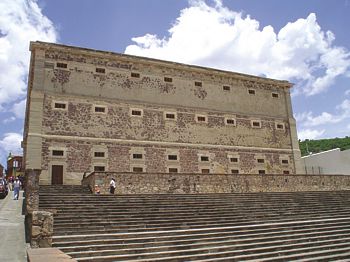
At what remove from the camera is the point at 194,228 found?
35.1ft

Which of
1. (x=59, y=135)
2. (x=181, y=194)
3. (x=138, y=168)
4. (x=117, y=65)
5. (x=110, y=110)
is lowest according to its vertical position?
(x=181, y=194)

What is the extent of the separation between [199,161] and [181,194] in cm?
786

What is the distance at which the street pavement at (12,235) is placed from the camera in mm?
8433

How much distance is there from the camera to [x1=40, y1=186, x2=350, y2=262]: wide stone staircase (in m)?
8.30

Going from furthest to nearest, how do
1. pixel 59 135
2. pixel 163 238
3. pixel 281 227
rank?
1. pixel 59 135
2. pixel 281 227
3. pixel 163 238

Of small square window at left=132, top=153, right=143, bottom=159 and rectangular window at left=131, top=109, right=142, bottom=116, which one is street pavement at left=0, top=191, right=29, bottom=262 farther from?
rectangular window at left=131, top=109, right=142, bottom=116

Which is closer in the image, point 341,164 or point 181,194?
point 181,194

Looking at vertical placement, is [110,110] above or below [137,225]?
above

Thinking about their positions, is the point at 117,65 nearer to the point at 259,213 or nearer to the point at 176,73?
the point at 176,73

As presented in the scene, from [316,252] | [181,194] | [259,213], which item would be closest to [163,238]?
[316,252]

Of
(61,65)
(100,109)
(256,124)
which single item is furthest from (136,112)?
(256,124)

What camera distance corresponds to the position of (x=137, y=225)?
10.4 metres

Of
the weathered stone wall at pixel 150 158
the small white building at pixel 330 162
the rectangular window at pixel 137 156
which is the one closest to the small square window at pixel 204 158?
the weathered stone wall at pixel 150 158

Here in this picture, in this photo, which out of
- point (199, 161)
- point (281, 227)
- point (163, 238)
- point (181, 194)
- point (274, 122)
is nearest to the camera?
point (163, 238)
